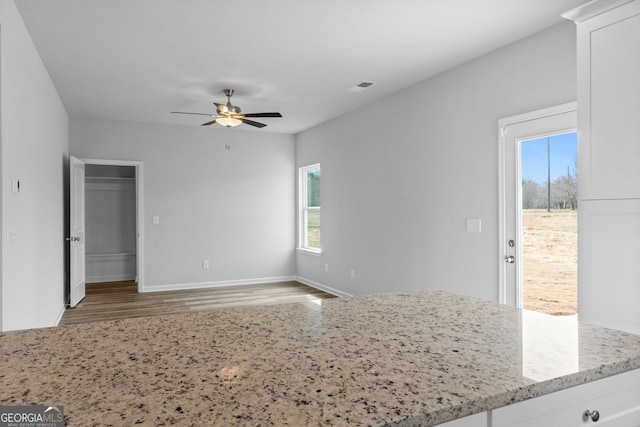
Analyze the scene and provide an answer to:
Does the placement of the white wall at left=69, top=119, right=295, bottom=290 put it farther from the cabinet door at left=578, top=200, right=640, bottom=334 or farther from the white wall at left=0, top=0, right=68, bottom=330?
the cabinet door at left=578, top=200, right=640, bottom=334

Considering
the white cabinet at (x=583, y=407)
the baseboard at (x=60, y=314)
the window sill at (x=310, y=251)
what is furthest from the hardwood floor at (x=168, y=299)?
the white cabinet at (x=583, y=407)

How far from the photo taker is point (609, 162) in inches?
95.8

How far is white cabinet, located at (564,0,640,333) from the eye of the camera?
7.62 ft

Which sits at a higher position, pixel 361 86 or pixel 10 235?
pixel 361 86

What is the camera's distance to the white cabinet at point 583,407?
0.86m

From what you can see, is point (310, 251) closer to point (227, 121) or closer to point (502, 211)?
point (227, 121)

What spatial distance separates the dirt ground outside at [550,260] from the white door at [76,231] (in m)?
5.12

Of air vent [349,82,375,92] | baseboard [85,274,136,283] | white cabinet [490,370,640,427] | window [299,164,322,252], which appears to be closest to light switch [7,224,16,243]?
white cabinet [490,370,640,427]

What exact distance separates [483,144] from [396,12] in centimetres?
145

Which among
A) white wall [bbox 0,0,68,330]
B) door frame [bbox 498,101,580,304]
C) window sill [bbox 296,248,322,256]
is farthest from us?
window sill [bbox 296,248,322,256]

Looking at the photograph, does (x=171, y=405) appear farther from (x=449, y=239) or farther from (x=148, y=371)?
(x=449, y=239)

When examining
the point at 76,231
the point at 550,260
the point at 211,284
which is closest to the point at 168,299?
the point at 211,284

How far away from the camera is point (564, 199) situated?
10.7 feet

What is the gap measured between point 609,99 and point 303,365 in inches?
94.1
